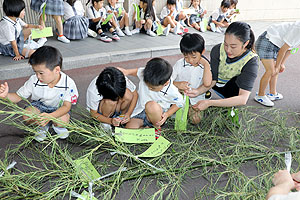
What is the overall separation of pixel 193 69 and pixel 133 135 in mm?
912

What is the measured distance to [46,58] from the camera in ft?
6.07

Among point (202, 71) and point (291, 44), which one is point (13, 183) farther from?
point (291, 44)

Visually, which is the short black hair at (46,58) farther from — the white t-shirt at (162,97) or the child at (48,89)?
the white t-shirt at (162,97)

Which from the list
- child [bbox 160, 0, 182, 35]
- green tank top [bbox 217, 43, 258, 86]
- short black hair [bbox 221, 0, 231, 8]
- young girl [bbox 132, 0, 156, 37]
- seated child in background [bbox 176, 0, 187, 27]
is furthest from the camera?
short black hair [bbox 221, 0, 231, 8]

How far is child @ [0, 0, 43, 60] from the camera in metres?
3.18

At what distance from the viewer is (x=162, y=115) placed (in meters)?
2.08

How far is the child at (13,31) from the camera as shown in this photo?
3180 millimetres

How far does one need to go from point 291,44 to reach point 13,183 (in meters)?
2.56

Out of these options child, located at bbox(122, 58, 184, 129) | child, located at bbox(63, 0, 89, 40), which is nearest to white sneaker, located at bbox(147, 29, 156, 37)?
child, located at bbox(63, 0, 89, 40)

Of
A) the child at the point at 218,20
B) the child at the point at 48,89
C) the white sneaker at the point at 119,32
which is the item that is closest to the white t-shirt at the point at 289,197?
the child at the point at 48,89

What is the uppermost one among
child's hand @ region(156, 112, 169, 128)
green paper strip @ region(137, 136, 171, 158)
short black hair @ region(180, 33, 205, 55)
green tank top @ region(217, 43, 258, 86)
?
short black hair @ region(180, 33, 205, 55)

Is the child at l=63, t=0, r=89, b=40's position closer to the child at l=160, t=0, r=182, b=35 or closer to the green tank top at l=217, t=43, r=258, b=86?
the child at l=160, t=0, r=182, b=35

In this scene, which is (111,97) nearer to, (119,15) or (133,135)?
(133,135)

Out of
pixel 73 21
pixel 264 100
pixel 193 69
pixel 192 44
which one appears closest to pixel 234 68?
pixel 193 69
